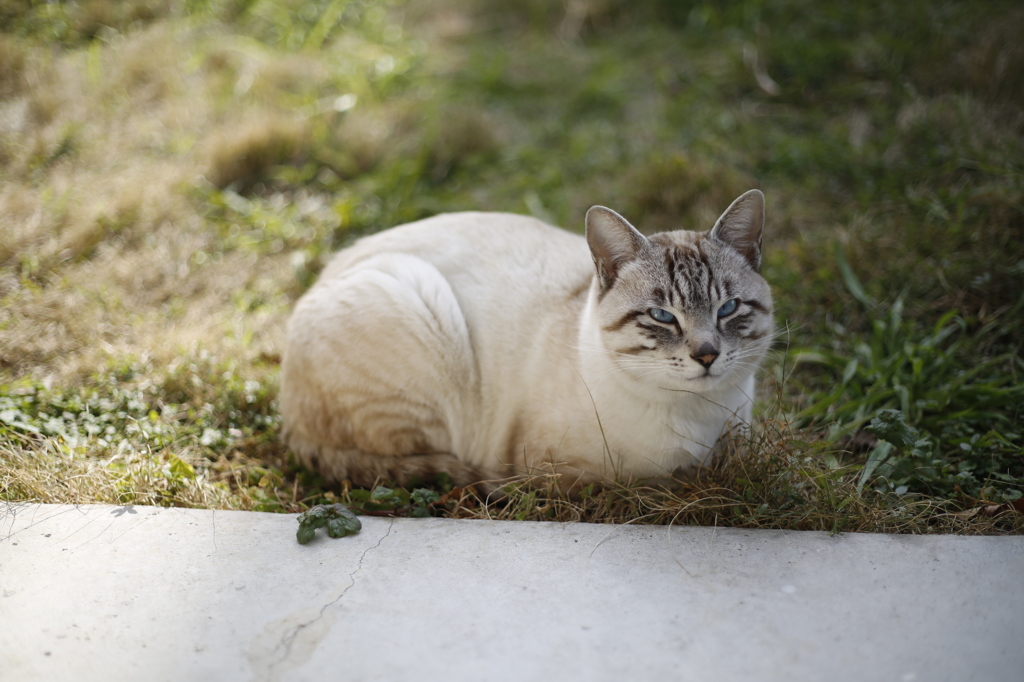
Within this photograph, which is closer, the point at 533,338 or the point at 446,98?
the point at 533,338

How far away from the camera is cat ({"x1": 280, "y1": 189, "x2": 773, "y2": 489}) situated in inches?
108

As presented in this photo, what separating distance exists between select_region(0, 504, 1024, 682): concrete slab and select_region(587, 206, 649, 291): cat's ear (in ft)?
3.25

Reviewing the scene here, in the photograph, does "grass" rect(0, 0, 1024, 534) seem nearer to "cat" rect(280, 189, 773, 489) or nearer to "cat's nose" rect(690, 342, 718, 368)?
Answer: "cat" rect(280, 189, 773, 489)

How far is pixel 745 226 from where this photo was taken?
2875mm

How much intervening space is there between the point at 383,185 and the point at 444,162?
23.4 inches

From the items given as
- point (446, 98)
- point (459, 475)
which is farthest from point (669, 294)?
point (446, 98)

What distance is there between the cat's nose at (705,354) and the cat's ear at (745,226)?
1.76 ft

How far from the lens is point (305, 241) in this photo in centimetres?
514

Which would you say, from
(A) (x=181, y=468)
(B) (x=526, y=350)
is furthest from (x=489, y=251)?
(A) (x=181, y=468)

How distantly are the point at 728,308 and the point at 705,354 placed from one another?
289 mm

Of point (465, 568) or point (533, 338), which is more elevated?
point (533, 338)

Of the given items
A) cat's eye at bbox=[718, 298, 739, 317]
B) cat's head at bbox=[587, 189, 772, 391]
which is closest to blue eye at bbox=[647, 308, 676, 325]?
cat's head at bbox=[587, 189, 772, 391]

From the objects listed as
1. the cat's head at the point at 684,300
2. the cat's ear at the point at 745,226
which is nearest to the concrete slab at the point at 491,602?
the cat's head at the point at 684,300

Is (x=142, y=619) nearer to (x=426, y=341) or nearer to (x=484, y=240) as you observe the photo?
(x=426, y=341)
